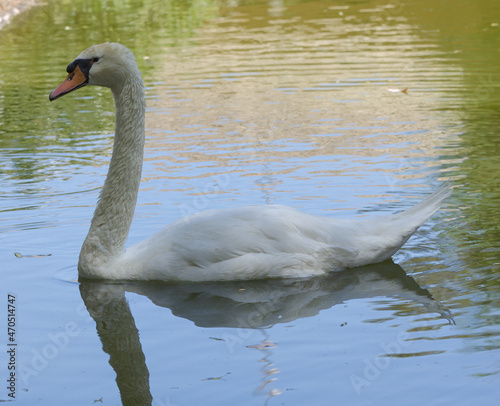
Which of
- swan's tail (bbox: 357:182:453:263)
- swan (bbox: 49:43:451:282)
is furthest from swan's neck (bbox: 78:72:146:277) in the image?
swan's tail (bbox: 357:182:453:263)

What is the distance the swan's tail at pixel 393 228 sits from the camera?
6516 mm

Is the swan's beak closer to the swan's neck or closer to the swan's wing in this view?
the swan's neck

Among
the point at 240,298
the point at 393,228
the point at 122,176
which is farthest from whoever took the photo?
the point at 122,176

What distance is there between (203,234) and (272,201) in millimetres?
2246

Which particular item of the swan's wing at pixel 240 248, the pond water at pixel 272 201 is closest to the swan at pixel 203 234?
the swan's wing at pixel 240 248

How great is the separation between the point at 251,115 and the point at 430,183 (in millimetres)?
4516

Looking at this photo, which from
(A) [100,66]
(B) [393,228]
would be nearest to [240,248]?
(B) [393,228]

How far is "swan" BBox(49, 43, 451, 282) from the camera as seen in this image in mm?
6348

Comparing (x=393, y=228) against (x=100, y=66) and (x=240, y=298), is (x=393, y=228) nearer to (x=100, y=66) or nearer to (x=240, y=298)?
(x=240, y=298)

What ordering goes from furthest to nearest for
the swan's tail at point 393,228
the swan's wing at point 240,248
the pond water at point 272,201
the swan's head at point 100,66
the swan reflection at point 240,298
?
the swan's head at point 100,66 < the swan's tail at point 393,228 < the swan's wing at point 240,248 < the swan reflection at point 240,298 < the pond water at point 272,201

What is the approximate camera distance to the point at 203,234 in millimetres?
6332

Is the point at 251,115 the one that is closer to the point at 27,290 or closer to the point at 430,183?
the point at 430,183

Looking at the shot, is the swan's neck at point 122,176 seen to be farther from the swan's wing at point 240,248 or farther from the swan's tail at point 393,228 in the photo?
the swan's tail at point 393,228

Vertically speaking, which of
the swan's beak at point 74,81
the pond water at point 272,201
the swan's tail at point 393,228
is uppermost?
the swan's beak at point 74,81
